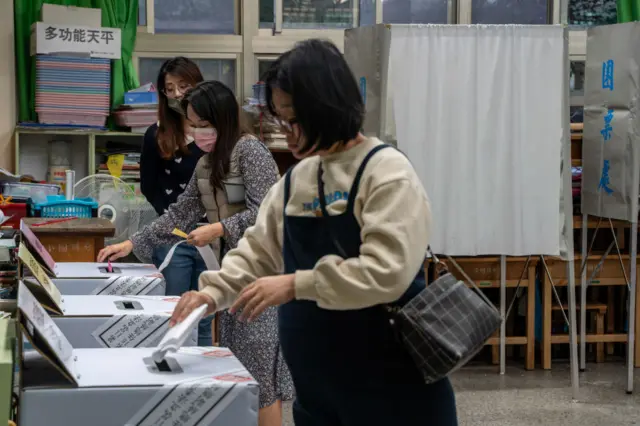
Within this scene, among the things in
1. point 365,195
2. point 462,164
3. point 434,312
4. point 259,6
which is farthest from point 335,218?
point 259,6

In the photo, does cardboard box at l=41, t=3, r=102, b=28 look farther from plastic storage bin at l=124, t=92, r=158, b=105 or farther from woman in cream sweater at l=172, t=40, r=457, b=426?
woman in cream sweater at l=172, t=40, r=457, b=426

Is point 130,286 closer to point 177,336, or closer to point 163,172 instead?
point 163,172

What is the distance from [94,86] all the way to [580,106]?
310cm

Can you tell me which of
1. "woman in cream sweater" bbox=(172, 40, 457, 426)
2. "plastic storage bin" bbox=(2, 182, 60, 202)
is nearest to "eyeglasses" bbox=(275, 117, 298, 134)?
"woman in cream sweater" bbox=(172, 40, 457, 426)

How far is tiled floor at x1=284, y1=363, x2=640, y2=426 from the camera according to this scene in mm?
4281

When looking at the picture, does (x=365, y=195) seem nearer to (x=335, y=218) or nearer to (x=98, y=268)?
(x=335, y=218)

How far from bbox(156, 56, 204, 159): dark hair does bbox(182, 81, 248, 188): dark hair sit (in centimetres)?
67

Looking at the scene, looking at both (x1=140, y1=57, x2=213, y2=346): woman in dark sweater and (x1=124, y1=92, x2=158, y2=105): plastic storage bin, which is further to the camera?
(x1=124, y1=92, x2=158, y2=105): plastic storage bin

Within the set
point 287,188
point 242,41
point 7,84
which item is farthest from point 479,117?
point 287,188

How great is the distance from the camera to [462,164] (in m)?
4.81

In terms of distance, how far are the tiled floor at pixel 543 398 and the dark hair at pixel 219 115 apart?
1.57 m

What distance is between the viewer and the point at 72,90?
563cm

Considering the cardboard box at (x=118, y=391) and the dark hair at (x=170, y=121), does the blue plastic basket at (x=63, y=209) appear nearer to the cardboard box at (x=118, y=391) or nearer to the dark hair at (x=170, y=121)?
the dark hair at (x=170, y=121)

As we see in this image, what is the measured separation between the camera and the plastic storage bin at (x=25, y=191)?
15.7 feet
